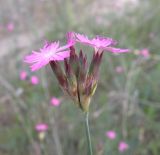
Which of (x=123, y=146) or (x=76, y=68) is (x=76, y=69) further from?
(x=123, y=146)

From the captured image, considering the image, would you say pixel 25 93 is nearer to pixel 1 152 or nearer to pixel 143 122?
pixel 1 152

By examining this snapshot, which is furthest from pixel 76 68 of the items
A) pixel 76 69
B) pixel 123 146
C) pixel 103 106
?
pixel 103 106

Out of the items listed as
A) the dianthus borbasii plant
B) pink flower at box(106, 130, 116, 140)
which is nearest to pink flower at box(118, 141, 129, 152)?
pink flower at box(106, 130, 116, 140)

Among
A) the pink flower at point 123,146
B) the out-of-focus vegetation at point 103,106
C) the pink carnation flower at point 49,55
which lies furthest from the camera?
the out-of-focus vegetation at point 103,106

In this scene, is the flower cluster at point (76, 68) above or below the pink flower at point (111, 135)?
below

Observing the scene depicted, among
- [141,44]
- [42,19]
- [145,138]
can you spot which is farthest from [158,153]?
[42,19]

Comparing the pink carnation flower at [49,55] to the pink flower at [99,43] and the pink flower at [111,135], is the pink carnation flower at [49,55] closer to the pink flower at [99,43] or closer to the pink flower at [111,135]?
the pink flower at [99,43]

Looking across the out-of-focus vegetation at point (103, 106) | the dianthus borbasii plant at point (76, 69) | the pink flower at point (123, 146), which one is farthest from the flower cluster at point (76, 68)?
the pink flower at point (123, 146)
